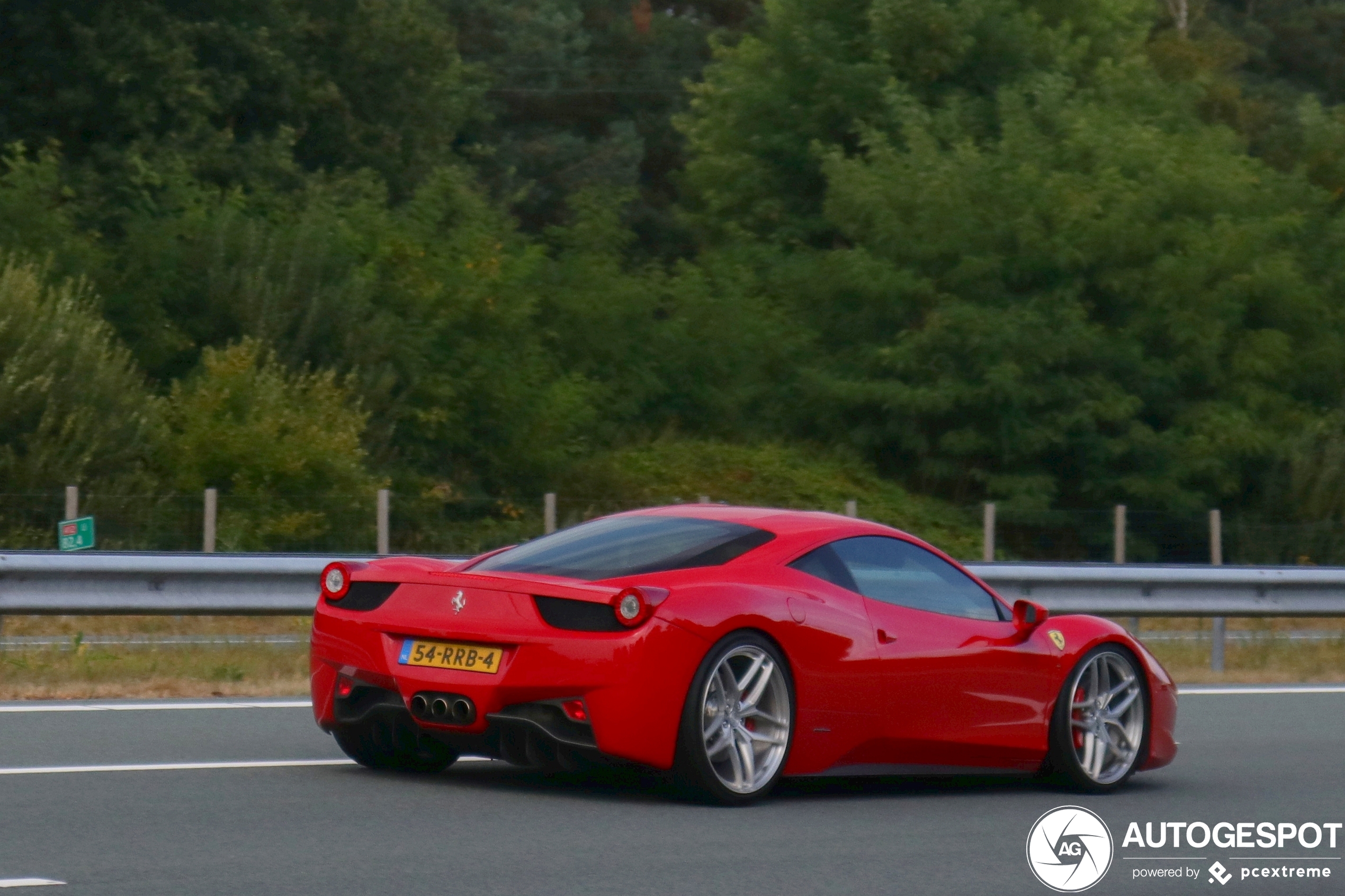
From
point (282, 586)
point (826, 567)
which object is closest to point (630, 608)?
point (826, 567)

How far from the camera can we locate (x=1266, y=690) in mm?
14391

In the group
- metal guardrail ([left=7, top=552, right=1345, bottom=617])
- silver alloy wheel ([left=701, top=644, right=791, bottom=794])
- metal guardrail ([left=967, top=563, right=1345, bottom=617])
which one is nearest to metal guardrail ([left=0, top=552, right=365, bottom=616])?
metal guardrail ([left=7, top=552, right=1345, bottom=617])

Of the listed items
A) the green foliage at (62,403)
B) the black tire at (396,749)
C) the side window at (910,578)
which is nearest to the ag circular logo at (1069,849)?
the side window at (910,578)

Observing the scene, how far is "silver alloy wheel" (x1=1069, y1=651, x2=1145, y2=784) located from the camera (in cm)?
928

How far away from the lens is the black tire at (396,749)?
343 inches

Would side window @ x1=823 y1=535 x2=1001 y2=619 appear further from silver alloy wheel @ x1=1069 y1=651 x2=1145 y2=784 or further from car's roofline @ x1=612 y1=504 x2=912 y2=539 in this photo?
silver alloy wheel @ x1=1069 y1=651 x2=1145 y2=784

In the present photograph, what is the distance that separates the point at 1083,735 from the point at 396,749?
2.86 m

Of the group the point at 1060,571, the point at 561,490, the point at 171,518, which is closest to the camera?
the point at 1060,571

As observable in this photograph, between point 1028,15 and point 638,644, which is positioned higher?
point 1028,15

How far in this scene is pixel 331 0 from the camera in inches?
1641

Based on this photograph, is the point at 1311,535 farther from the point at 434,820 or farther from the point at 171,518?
the point at 434,820

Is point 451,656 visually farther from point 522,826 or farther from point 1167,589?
point 1167,589

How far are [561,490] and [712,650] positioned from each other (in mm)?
28677

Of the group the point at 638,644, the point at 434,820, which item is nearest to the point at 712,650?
the point at 638,644
